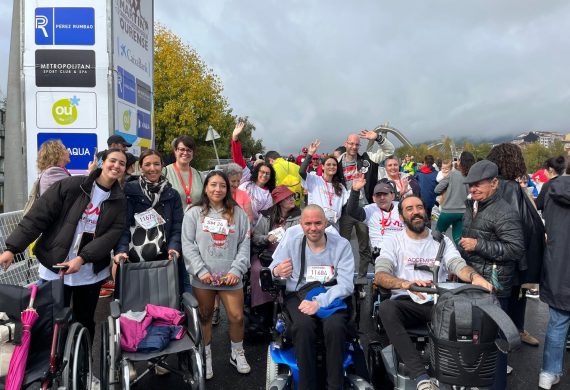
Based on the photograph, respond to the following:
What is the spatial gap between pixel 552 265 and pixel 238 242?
2.51 meters

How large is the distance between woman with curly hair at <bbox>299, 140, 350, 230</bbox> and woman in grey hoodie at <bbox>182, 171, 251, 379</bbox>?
1.60 m

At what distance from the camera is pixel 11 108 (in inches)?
209

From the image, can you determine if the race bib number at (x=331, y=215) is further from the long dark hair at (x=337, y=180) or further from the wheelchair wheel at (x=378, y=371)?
the wheelchair wheel at (x=378, y=371)

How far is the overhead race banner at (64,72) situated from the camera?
5293 mm

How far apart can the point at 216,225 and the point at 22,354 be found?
1676 millimetres

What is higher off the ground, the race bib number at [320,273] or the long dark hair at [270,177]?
the long dark hair at [270,177]

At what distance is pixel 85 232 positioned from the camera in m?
3.35

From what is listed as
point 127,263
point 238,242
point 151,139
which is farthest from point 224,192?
point 151,139

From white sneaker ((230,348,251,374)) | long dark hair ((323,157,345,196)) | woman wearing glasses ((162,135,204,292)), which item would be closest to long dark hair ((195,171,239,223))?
woman wearing glasses ((162,135,204,292))

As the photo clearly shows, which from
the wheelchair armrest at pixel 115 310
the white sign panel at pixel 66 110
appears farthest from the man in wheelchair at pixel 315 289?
the white sign panel at pixel 66 110

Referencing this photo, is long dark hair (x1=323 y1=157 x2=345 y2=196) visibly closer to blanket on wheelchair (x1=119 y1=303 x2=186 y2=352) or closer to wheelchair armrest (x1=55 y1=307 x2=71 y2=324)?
blanket on wheelchair (x1=119 y1=303 x2=186 y2=352)

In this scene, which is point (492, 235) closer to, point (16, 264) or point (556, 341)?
point (556, 341)

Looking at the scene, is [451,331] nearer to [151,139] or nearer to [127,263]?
[127,263]

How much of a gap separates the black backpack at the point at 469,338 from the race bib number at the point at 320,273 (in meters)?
1.00
